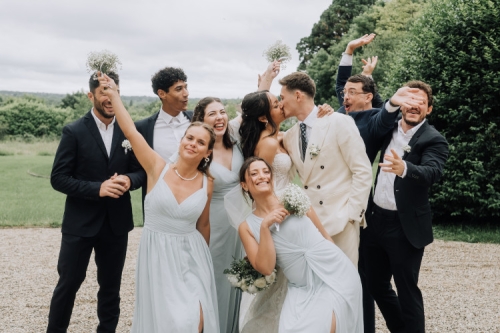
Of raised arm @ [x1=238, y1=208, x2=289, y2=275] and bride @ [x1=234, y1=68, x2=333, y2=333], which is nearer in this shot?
raised arm @ [x1=238, y1=208, x2=289, y2=275]

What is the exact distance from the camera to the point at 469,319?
6.41 m

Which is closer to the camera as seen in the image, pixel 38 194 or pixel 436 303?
pixel 436 303

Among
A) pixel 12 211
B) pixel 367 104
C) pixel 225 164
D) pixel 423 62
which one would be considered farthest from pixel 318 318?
pixel 12 211

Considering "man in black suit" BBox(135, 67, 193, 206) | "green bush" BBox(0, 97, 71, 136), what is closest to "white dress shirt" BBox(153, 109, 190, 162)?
"man in black suit" BBox(135, 67, 193, 206)

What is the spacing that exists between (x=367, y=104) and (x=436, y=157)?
1.35m

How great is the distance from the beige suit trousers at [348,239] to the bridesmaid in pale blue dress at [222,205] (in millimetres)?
927

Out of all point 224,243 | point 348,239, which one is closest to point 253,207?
point 224,243

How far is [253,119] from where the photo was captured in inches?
192

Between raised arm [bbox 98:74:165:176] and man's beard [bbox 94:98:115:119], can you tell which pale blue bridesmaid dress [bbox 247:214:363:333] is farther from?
man's beard [bbox 94:98:115:119]

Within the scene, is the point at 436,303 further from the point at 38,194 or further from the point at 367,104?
the point at 38,194

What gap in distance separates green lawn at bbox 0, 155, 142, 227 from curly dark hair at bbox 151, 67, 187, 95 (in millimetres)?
8028

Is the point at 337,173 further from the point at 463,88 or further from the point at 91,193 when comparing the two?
the point at 463,88

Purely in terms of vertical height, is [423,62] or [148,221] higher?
[423,62]

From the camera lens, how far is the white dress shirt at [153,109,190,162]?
529 centimetres
